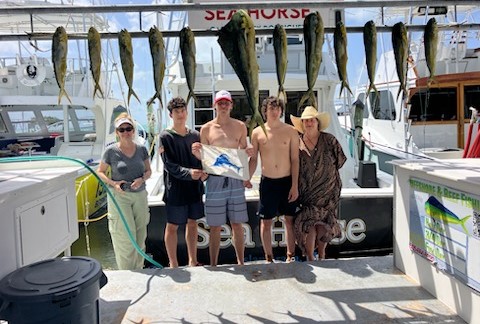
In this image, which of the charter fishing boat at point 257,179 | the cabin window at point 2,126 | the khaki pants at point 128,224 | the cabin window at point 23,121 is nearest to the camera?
the khaki pants at point 128,224

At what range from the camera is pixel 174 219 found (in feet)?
12.8

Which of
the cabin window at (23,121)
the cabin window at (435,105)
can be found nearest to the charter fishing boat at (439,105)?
the cabin window at (435,105)

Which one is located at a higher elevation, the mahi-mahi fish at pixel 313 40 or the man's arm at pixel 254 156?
the mahi-mahi fish at pixel 313 40

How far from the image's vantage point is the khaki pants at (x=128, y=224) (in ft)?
13.2

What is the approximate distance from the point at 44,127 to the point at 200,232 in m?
10.3

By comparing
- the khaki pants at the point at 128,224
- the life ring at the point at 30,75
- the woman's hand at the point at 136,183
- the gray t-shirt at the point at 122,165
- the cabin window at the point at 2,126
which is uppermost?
the life ring at the point at 30,75

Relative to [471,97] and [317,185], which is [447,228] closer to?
[317,185]

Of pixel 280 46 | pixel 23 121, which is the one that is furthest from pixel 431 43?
pixel 23 121

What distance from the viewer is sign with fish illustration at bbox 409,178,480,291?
2482 mm

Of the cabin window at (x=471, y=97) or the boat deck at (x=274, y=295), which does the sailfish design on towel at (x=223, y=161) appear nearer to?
the boat deck at (x=274, y=295)

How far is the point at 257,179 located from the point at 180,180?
3202mm

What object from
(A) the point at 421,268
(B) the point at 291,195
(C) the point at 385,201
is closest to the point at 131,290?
(B) the point at 291,195

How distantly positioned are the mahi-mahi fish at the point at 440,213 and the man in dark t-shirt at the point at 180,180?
1918mm

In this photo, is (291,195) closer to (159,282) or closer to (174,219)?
(174,219)
